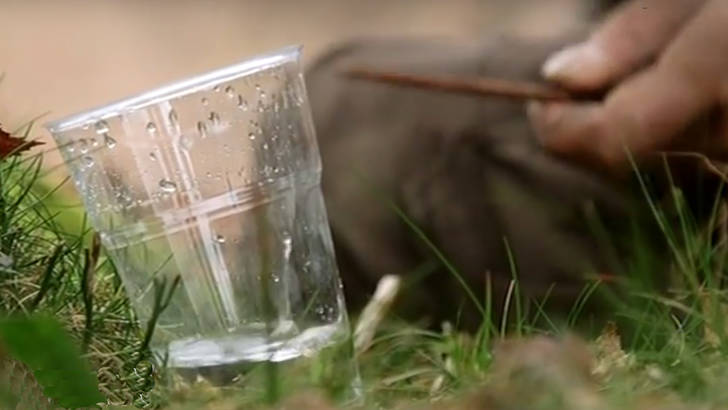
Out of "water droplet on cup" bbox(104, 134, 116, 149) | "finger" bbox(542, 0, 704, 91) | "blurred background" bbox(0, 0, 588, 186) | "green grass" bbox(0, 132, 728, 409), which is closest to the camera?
"green grass" bbox(0, 132, 728, 409)

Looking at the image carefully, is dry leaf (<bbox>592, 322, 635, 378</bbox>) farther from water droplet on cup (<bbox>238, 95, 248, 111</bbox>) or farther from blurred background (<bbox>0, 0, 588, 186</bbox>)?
blurred background (<bbox>0, 0, 588, 186</bbox>)

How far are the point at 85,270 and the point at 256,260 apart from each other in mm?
164

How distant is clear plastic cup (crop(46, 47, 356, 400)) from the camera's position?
138cm

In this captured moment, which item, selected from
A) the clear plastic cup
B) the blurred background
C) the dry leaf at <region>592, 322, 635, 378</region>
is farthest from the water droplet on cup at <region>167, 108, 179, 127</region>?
the blurred background

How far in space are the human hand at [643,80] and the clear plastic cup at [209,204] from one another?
0.70 metres

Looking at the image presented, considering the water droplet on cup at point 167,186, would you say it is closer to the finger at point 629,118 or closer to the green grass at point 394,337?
the green grass at point 394,337

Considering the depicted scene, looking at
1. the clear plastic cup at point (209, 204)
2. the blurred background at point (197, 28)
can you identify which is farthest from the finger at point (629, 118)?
the blurred background at point (197, 28)

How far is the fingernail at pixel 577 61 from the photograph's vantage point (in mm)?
2168

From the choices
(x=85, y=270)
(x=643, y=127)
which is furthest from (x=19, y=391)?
(x=643, y=127)

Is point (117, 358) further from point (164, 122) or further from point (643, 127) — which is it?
point (643, 127)

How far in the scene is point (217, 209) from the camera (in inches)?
55.7

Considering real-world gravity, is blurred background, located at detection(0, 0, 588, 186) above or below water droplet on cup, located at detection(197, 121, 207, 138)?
below

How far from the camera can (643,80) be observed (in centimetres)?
210

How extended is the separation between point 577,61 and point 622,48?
0.07 meters
